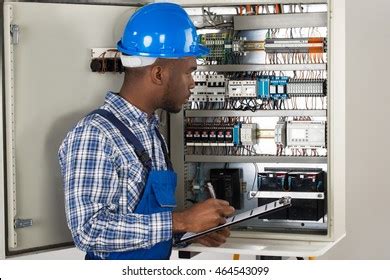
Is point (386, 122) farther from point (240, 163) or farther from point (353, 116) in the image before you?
point (240, 163)

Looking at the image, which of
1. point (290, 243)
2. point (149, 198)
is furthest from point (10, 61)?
point (290, 243)

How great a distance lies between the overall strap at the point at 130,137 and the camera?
2477 millimetres

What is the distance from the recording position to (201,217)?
2506 mm

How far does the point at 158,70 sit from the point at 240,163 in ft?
2.36

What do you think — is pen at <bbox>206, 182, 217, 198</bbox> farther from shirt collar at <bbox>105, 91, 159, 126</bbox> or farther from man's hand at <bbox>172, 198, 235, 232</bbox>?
shirt collar at <bbox>105, 91, 159, 126</bbox>

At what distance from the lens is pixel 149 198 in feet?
8.21

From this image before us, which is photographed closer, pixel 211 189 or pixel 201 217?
pixel 201 217

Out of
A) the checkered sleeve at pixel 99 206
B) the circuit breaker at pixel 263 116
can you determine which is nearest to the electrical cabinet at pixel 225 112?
the circuit breaker at pixel 263 116

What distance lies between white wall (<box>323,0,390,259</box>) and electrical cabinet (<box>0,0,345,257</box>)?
89cm

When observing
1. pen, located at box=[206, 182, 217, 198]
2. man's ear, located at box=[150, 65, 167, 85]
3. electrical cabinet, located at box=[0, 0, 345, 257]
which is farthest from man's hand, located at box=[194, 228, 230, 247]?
man's ear, located at box=[150, 65, 167, 85]

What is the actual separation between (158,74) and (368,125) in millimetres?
1655

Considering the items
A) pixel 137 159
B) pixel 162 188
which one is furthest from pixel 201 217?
pixel 137 159

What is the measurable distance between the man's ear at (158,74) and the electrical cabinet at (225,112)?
0.34 meters

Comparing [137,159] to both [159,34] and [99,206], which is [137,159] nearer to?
[99,206]
